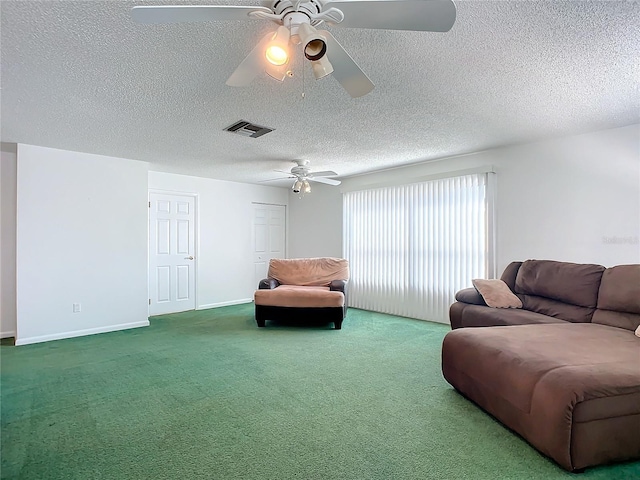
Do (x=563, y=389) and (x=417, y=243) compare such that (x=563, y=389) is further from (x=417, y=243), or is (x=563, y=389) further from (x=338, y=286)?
(x=417, y=243)

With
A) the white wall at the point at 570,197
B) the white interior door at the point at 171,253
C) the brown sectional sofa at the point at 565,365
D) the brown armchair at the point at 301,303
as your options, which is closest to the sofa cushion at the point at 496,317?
the brown sectional sofa at the point at 565,365

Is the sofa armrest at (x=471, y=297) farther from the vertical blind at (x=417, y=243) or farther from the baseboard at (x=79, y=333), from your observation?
the baseboard at (x=79, y=333)

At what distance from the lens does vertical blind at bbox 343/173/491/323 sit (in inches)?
173

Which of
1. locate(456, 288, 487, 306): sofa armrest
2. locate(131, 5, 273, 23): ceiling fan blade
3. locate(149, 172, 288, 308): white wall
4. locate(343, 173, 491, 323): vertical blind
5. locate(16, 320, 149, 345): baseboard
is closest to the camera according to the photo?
locate(131, 5, 273, 23): ceiling fan blade

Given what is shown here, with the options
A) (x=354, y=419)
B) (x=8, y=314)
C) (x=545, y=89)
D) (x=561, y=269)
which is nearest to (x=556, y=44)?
(x=545, y=89)

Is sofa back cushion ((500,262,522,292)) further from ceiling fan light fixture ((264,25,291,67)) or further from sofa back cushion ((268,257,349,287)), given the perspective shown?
ceiling fan light fixture ((264,25,291,67))

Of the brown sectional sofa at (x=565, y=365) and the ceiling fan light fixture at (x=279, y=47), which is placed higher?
the ceiling fan light fixture at (x=279, y=47)

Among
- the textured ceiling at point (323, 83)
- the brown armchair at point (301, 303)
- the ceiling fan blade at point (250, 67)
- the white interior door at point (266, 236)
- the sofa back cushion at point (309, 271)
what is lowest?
the brown armchair at point (301, 303)

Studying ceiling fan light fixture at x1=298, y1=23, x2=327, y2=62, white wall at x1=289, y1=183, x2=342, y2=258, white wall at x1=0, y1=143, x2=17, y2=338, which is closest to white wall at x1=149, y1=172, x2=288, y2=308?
white wall at x1=289, y1=183, x2=342, y2=258

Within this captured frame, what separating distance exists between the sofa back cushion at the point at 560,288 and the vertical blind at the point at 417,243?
798 millimetres

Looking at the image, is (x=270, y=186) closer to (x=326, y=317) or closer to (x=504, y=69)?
(x=326, y=317)

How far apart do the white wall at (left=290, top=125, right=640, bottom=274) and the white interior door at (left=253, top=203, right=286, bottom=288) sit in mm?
3802

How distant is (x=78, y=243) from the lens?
4.21 m

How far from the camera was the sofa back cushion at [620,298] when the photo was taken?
103 inches
